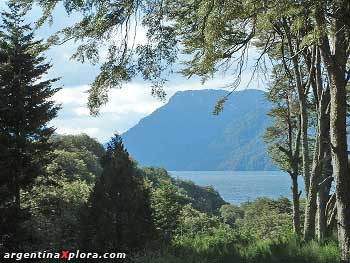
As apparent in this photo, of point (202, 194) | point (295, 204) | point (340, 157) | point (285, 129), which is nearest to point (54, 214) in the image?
point (295, 204)

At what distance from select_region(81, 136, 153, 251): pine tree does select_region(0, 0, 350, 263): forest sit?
0.03 m

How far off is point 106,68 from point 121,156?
5.97 m

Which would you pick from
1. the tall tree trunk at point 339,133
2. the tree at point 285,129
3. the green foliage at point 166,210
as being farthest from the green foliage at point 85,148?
the tall tree trunk at point 339,133

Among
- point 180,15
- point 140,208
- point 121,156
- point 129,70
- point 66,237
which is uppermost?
point 180,15

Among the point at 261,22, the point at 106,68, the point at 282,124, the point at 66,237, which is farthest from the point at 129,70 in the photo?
the point at 282,124

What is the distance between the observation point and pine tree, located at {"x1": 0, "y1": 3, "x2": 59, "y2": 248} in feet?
52.6

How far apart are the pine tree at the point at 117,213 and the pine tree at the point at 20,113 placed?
3.63 meters

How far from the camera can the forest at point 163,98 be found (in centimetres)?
782

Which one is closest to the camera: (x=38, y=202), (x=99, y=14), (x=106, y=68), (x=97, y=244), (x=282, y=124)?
(x=99, y=14)

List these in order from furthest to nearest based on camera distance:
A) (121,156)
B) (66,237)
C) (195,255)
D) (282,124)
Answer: (282,124)
(66,237)
(121,156)
(195,255)

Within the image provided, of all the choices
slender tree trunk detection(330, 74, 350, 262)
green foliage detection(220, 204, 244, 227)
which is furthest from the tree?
green foliage detection(220, 204, 244, 227)

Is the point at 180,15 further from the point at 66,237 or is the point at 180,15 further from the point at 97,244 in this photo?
the point at 66,237

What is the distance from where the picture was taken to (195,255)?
34.9ft

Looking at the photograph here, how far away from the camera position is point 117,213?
13.1 m
